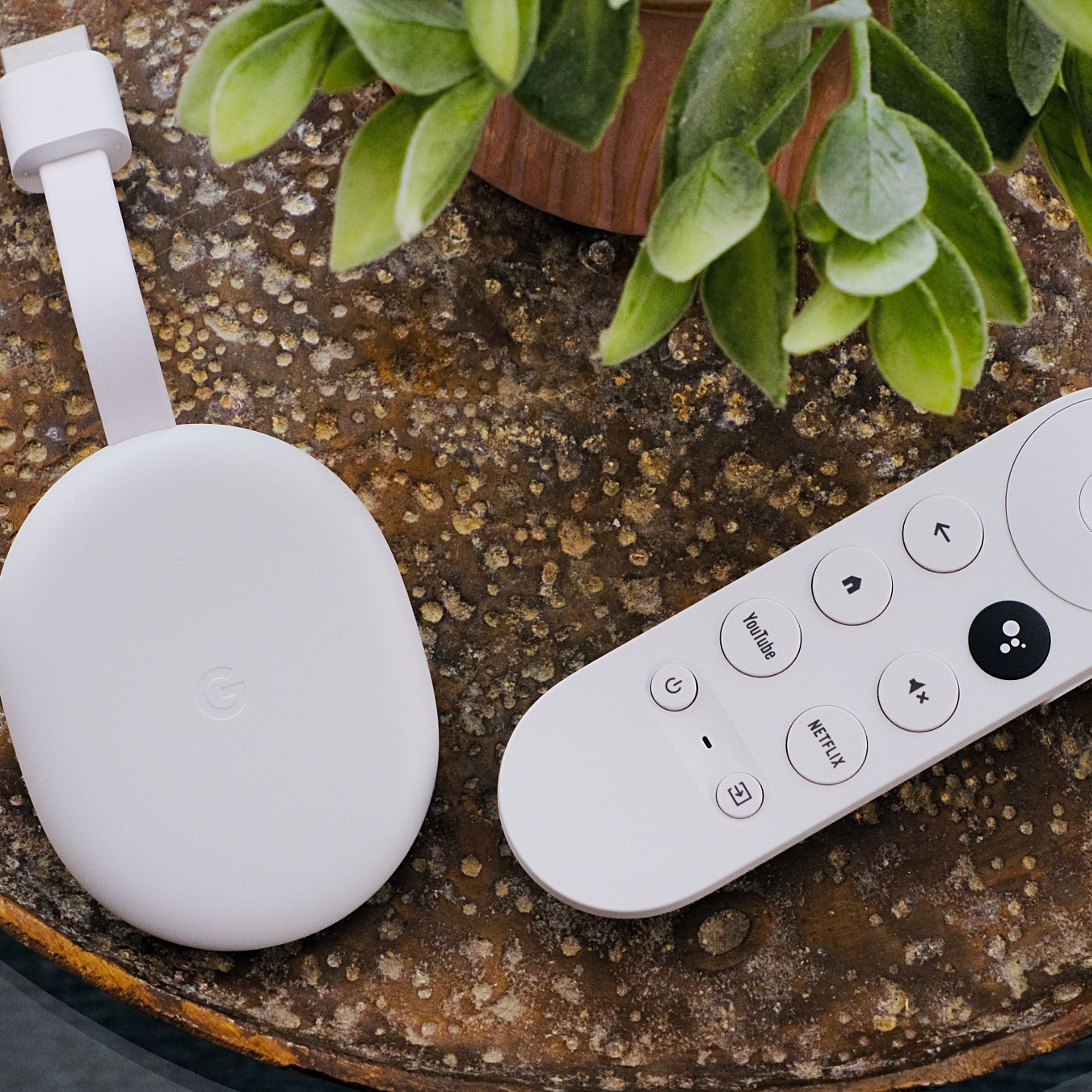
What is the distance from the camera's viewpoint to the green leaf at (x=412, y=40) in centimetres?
16

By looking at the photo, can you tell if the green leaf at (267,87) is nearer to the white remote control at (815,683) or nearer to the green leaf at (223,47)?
the green leaf at (223,47)

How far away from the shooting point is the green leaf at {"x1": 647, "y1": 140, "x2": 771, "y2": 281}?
0.18 metres

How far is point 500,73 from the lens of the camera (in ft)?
0.53

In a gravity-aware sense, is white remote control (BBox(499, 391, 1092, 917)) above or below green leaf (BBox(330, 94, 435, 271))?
below

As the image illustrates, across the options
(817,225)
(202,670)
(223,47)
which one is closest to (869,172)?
(817,225)

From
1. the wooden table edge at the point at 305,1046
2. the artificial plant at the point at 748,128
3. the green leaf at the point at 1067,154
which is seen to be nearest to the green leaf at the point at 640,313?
the artificial plant at the point at 748,128

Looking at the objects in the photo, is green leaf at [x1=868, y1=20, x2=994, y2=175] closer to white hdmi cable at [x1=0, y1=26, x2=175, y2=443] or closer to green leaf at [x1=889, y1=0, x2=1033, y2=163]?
green leaf at [x1=889, y1=0, x2=1033, y2=163]

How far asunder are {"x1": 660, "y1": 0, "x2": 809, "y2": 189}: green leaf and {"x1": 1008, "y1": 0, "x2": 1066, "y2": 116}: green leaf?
0.04 m

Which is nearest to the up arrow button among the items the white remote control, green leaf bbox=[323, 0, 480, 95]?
the white remote control

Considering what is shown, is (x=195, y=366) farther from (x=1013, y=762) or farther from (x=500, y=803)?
(x=1013, y=762)

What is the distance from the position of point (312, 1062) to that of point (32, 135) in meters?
0.29

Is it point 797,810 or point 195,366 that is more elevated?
point 195,366

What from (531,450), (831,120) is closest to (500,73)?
(831,120)

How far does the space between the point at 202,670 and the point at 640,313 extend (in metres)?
0.19
